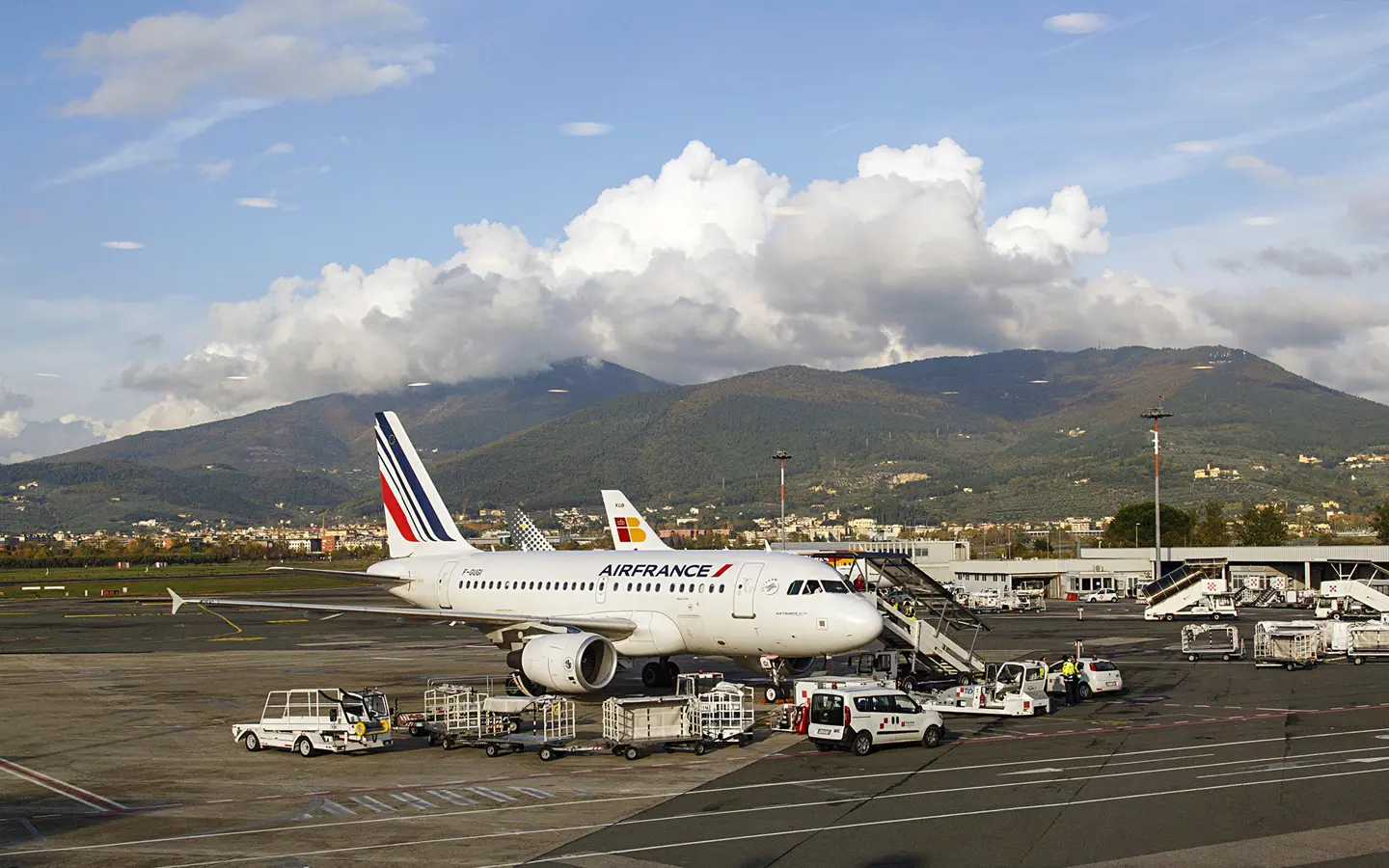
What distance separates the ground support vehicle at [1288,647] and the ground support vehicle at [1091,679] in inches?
581

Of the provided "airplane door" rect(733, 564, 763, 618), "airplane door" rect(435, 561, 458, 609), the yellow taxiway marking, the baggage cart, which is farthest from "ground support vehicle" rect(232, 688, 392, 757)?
the yellow taxiway marking

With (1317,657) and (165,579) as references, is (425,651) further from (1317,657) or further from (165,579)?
(165,579)

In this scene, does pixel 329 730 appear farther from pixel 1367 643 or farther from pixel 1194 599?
pixel 1194 599

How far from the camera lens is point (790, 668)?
4756 cm

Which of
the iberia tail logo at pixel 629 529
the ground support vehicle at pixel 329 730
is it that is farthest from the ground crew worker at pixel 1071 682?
the iberia tail logo at pixel 629 529

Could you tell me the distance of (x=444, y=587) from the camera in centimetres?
5350

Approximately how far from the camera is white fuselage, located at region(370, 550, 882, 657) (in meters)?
40.7

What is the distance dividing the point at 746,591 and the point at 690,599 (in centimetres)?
236

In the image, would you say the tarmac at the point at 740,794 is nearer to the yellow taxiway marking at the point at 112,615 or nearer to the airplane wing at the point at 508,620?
the airplane wing at the point at 508,620

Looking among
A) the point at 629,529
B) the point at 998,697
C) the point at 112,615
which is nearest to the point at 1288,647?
the point at 998,697

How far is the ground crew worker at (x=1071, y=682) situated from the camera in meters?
45.2

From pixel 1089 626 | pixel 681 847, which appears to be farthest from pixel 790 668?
pixel 1089 626

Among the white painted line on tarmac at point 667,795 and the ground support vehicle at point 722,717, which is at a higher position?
the ground support vehicle at point 722,717

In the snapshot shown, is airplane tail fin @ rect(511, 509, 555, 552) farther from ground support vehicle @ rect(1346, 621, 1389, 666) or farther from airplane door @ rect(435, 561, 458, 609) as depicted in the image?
ground support vehicle @ rect(1346, 621, 1389, 666)
